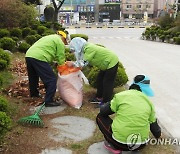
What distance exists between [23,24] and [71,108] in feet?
38.1

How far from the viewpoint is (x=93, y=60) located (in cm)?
509

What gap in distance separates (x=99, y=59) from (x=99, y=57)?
3 cm

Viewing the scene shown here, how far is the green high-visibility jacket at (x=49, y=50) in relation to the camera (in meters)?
5.20

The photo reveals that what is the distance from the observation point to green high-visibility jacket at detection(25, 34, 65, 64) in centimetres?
520

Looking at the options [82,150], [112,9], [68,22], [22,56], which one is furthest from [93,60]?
[112,9]

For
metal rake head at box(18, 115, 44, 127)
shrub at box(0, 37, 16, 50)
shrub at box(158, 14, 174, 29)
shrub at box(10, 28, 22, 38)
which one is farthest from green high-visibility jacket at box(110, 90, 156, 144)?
shrub at box(158, 14, 174, 29)

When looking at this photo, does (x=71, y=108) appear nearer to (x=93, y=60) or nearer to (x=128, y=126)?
(x=93, y=60)

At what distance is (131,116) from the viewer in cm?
338

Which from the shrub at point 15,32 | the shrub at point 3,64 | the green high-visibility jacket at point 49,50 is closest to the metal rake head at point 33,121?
the green high-visibility jacket at point 49,50

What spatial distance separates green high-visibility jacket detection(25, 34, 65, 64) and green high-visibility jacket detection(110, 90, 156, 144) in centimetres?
202

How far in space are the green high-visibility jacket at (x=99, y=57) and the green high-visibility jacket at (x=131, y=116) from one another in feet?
5.40

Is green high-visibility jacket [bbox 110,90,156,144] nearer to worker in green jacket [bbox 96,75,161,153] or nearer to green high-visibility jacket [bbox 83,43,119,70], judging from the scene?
worker in green jacket [bbox 96,75,161,153]

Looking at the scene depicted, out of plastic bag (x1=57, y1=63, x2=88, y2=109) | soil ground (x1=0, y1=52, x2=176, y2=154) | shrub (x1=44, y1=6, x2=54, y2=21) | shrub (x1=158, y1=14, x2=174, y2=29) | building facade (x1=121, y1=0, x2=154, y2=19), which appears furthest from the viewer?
building facade (x1=121, y1=0, x2=154, y2=19)

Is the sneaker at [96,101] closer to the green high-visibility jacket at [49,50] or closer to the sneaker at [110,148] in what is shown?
the green high-visibility jacket at [49,50]
